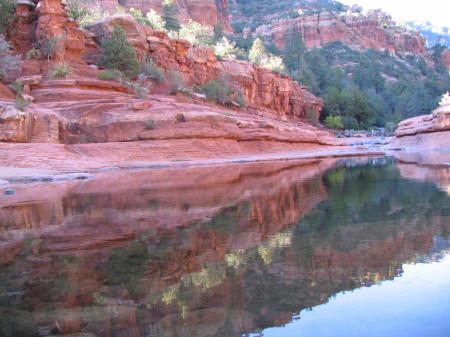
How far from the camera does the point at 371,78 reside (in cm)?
7719

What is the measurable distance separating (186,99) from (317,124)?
2686 cm

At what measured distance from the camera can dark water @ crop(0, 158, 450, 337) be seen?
285 cm

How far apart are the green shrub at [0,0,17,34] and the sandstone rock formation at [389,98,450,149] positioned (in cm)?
3191

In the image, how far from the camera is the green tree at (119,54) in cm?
3044

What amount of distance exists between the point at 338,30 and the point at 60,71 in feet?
297

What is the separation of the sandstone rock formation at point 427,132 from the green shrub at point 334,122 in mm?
18438

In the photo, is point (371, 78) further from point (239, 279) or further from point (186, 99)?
point (239, 279)

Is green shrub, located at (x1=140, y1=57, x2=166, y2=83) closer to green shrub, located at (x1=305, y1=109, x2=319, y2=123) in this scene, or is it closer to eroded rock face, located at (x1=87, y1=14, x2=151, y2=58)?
eroded rock face, located at (x1=87, y1=14, x2=151, y2=58)

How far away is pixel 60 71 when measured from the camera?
27.0m

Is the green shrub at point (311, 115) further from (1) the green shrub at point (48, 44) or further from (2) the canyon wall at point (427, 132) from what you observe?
(1) the green shrub at point (48, 44)

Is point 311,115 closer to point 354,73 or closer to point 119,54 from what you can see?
point 354,73

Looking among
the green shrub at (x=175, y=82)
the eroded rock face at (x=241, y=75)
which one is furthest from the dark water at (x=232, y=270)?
the eroded rock face at (x=241, y=75)

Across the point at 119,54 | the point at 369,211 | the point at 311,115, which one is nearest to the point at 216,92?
the point at 119,54

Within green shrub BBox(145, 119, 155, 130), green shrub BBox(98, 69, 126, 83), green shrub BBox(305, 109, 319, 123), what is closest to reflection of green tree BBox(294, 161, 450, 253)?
green shrub BBox(145, 119, 155, 130)
